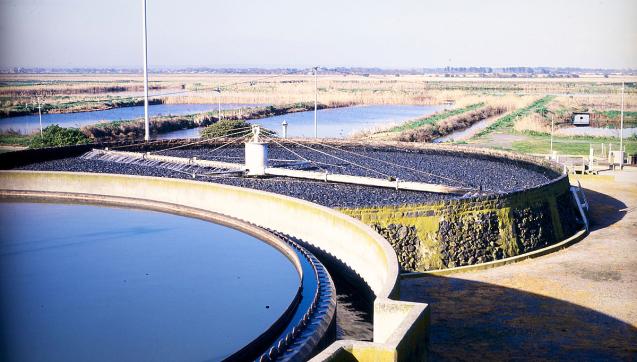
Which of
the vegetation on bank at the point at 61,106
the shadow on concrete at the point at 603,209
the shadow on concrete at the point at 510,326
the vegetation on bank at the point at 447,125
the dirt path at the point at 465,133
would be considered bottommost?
the shadow on concrete at the point at 510,326

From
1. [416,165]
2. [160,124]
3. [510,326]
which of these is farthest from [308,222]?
[160,124]

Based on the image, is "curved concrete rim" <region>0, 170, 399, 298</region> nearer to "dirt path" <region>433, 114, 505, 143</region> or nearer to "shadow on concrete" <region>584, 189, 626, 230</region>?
"shadow on concrete" <region>584, 189, 626, 230</region>

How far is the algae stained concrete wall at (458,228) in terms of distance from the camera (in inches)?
743

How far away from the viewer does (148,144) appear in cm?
3338

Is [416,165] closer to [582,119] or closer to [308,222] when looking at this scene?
[308,222]

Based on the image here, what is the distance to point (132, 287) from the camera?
15.1m

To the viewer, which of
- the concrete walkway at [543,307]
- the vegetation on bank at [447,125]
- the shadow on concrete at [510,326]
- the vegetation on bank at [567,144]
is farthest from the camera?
the vegetation on bank at [447,125]

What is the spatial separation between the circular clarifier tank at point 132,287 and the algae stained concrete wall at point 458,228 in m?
3.16

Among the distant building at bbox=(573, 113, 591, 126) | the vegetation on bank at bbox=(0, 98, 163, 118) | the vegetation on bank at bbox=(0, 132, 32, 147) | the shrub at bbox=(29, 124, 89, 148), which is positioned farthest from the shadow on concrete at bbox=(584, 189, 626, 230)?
the vegetation on bank at bbox=(0, 98, 163, 118)

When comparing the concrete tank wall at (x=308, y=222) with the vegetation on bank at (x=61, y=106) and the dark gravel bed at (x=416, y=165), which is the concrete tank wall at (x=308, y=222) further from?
the vegetation on bank at (x=61, y=106)

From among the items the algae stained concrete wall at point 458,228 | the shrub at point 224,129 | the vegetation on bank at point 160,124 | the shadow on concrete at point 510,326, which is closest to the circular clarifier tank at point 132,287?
the algae stained concrete wall at point 458,228

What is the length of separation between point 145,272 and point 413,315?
759 cm

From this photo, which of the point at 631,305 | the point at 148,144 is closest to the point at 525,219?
the point at 631,305

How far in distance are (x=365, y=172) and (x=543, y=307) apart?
36.7 ft
